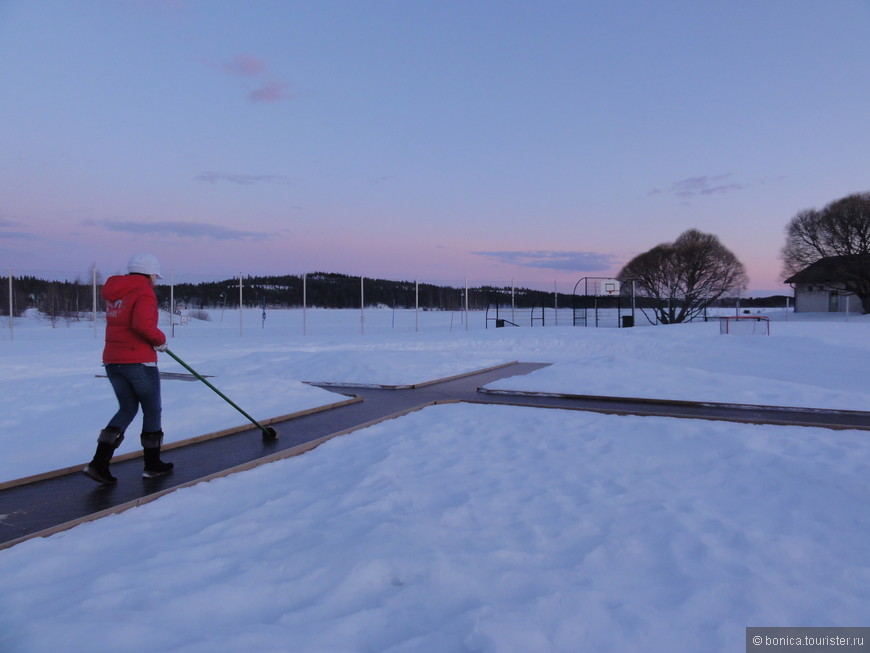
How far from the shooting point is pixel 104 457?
11.5 feet

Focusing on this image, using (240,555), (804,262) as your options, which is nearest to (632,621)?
(240,555)

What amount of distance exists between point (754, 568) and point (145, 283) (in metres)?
3.80

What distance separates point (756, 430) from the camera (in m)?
→ 4.75

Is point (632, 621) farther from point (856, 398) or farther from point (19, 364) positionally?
point (19, 364)

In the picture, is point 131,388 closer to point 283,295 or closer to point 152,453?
point 152,453

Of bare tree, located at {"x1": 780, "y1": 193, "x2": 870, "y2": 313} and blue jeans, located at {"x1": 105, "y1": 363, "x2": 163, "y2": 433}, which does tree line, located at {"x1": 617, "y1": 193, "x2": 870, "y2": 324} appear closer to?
bare tree, located at {"x1": 780, "y1": 193, "x2": 870, "y2": 313}

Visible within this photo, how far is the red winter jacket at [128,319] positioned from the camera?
11.4 ft

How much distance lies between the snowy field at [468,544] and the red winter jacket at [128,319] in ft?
3.26

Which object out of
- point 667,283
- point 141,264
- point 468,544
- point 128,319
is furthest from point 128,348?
point 667,283

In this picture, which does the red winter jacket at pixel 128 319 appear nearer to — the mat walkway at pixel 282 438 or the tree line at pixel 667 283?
the mat walkway at pixel 282 438

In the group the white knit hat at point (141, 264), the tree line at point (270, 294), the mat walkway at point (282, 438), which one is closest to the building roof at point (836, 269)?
the tree line at point (270, 294)

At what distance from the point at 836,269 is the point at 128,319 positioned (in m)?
33.2

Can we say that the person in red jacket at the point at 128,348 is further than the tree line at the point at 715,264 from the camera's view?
No

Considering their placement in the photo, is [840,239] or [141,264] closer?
[141,264]
